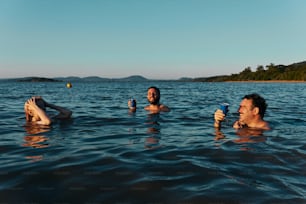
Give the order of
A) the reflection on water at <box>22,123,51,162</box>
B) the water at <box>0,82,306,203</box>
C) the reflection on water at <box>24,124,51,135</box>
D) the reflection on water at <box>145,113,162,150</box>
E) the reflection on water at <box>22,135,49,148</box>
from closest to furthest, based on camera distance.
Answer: the water at <box>0,82,306,203</box> → the reflection on water at <box>22,123,51,162</box> → the reflection on water at <box>22,135,49,148</box> → the reflection on water at <box>145,113,162,150</box> → the reflection on water at <box>24,124,51,135</box>

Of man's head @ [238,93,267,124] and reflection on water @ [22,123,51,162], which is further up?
man's head @ [238,93,267,124]

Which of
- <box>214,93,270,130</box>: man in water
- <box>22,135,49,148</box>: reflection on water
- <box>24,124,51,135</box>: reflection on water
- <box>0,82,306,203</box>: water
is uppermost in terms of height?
<box>214,93,270,130</box>: man in water

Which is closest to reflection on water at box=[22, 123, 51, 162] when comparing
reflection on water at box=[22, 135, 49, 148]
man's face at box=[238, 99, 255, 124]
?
reflection on water at box=[22, 135, 49, 148]

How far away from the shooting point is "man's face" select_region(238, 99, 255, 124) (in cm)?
764

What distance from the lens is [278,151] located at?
5434mm

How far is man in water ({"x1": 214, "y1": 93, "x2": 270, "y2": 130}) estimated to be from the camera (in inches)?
300

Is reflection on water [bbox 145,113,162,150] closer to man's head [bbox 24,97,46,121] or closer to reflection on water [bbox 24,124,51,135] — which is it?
reflection on water [bbox 24,124,51,135]

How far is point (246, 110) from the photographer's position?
306 inches

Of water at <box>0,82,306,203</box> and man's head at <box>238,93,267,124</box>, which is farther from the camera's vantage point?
man's head at <box>238,93,267,124</box>

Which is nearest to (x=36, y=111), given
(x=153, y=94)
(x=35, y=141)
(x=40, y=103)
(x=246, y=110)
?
(x=40, y=103)

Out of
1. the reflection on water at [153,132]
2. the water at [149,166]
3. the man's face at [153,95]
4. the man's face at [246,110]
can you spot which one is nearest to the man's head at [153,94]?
the man's face at [153,95]

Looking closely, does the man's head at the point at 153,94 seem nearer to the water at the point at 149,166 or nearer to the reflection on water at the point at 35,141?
the water at the point at 149,166

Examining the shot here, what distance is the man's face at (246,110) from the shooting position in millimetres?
7641

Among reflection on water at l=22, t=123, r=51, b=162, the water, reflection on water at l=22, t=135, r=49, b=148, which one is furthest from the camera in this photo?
reflection on water at l=22, t=135, r=49, b=148
